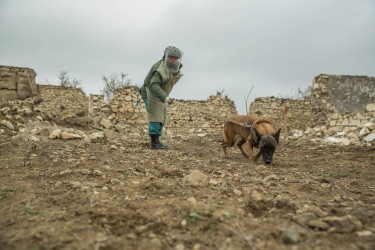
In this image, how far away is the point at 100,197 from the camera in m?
2.02

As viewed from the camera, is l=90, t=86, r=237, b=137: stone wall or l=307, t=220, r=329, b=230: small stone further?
l=90, t=86, r=237, b=137: stone wall

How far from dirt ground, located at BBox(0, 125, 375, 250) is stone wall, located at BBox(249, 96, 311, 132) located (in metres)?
10.2

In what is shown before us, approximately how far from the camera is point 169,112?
11789mm

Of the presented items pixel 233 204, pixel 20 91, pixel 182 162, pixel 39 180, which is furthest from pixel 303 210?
pixel 20 91

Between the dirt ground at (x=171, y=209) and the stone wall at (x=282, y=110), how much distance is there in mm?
10150

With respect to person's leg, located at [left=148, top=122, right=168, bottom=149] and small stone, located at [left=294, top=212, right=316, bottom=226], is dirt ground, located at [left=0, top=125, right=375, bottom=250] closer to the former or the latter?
small stone, located at [left=294, top=212, right=316, bottom=226]

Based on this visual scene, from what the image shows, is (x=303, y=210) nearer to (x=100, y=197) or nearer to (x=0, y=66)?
(x=100, y=197)

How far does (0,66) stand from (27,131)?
23.4 feet

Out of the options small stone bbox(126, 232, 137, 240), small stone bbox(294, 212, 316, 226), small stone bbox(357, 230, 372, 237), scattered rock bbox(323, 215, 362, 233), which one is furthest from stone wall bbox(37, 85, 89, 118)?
small stone bbox(357, 230, 372, 237)

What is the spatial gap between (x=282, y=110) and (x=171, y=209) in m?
12.7

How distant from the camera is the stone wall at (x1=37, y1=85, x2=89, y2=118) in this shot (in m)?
12.9

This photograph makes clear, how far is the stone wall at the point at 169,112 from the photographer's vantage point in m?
11.0

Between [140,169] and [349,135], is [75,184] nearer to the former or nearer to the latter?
[140,169]

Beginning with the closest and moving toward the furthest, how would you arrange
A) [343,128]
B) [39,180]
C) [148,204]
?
[148,204]
[39,180]
[343,128]
